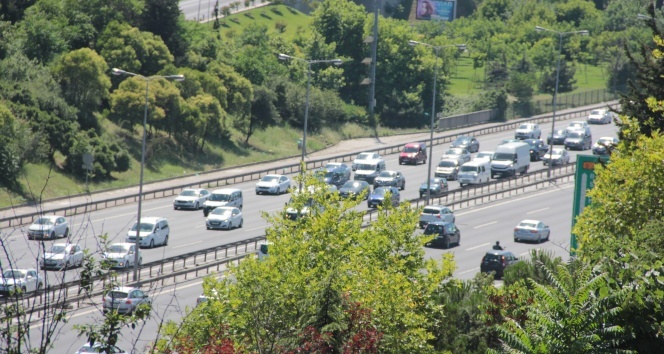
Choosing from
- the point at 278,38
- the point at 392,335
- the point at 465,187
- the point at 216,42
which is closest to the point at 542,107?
the point at 278,38

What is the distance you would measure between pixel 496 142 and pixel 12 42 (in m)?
38.0

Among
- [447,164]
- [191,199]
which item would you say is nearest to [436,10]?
[447,164]

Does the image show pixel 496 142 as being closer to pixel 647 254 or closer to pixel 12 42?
pixel 12 42

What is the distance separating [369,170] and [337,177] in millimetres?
3233

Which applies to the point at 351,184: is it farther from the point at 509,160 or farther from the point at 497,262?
the point at 497,262

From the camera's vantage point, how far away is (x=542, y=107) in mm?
109375

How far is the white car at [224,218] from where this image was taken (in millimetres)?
59500

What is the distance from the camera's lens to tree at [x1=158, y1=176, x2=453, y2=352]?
71.7 ft

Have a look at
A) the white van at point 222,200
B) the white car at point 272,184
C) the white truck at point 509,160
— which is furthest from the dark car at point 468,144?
the white van at point 222,200

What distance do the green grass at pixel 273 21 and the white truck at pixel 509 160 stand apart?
39538 millimetres

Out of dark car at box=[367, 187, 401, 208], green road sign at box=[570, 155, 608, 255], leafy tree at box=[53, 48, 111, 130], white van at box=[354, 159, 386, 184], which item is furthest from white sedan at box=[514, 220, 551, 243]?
leafy tree at box=[53, 48, 111, 130]

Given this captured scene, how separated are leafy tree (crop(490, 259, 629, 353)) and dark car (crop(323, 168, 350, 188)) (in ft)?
179

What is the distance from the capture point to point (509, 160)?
251 ft

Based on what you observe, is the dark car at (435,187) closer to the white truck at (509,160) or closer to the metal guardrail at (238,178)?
the white truck at (509,160)
